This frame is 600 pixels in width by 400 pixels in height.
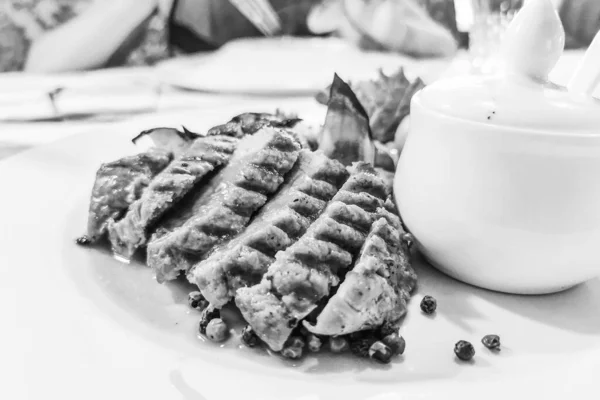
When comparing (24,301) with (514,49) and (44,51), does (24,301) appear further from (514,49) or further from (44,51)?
(44,51)

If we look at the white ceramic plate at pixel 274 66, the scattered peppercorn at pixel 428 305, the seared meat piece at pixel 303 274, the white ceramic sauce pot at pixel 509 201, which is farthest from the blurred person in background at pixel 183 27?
the scattered peppercorn at pixel 428 305

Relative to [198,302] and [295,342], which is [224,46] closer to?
[198,302]

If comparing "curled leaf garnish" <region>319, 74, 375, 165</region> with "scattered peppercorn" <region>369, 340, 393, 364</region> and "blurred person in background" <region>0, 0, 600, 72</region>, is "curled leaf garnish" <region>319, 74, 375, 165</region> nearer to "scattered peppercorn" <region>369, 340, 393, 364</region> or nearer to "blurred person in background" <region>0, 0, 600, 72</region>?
"scattered peppercorn" <region>369, 340, 393, 364</region>

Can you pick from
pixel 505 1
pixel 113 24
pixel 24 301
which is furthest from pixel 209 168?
pixel 113 24

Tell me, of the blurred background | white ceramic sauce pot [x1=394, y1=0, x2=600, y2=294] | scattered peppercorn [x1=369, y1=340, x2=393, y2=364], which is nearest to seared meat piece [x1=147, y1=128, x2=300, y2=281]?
white ceramic sauce pot [x1=394, y1=0, x2=600, y2=294]

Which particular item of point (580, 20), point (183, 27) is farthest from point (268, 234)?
point (580, 20)

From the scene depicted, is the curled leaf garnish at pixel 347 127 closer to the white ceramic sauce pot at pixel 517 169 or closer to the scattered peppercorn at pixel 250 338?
the white ceramic sauce pot at pixel 517 169
